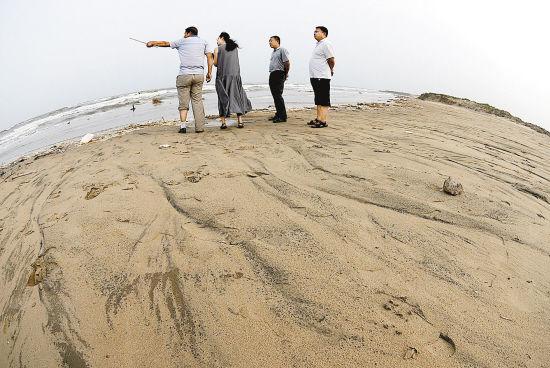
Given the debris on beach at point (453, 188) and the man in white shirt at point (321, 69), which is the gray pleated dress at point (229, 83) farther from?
the debris on beach at point (453, 188)

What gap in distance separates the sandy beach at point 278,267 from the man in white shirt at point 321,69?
2.44 m

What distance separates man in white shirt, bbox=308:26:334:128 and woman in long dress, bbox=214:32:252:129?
1.52 metres

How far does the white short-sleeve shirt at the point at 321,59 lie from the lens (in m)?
5.40

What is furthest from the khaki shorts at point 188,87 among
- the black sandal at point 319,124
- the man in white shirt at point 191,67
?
the black sandal at point 319,124

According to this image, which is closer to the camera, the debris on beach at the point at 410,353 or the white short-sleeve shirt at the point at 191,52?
the debris on beach at the point at 410,353

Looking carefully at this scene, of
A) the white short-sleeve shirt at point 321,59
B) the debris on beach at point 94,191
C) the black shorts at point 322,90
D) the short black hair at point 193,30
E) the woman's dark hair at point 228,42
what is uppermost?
the short black hair at point 193,30

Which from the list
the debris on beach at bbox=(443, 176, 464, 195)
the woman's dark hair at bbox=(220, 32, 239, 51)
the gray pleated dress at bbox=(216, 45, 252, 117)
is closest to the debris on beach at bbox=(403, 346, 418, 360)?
the debris on beach at bbox=(443, 176, 464, 195)

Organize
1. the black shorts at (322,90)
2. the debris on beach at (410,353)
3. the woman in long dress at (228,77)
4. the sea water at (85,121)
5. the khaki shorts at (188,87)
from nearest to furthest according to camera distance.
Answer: the debris on beach at (410,353) → the khaki shorts at (188,87) → the black shorts at (322,90) → the woman in long dress at (228,77) → the sea water at (85,121)

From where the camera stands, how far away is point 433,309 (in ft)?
Result: 5.10

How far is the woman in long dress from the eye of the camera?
5.74 m

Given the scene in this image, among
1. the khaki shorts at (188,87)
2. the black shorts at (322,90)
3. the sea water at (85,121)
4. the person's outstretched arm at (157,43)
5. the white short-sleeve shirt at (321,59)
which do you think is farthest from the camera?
the sea water at (85,121)

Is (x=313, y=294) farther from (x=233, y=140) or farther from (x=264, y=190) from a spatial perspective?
(x=233, y=140)

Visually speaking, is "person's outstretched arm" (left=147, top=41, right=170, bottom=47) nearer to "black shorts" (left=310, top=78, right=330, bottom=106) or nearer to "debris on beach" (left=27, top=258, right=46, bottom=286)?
"black shorts" (left=310, top=78, right=330, bottom=106)

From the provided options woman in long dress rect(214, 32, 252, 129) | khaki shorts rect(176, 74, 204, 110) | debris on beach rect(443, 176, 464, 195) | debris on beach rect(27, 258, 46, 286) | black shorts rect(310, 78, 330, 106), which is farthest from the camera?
woman in long dress rect(214, 32, 252, 129)
